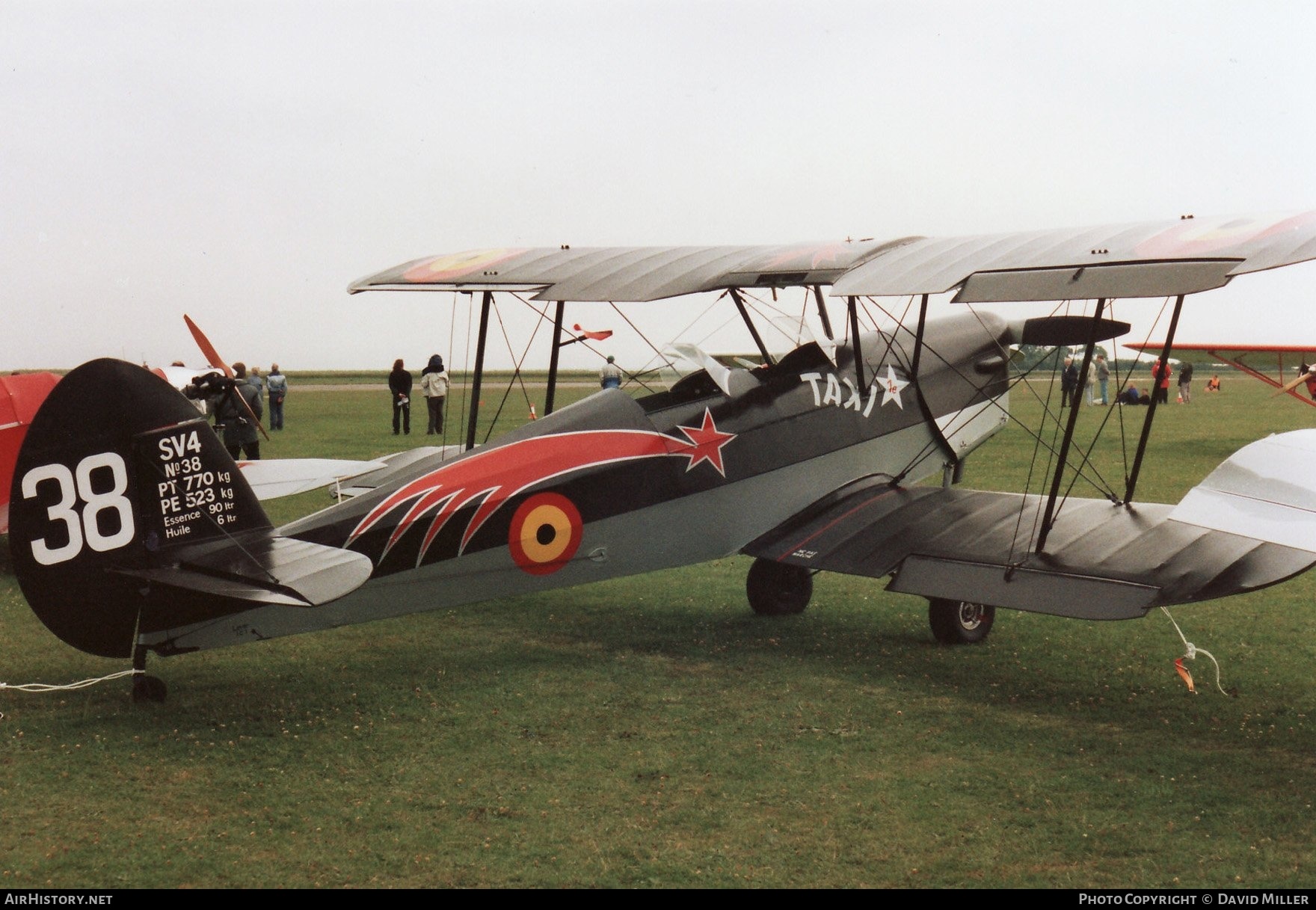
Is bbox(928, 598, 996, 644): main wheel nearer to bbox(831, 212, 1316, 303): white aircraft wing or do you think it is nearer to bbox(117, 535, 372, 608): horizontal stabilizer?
bbox(831, 212, 1316, 303): white aircraft wing

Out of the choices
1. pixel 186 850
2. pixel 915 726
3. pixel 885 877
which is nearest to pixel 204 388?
pixel 186 850

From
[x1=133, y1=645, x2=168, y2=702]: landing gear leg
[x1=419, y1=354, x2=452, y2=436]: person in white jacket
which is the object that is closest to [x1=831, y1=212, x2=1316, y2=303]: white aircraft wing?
[x1=133, y1=645, x2=168, y2=702]: landing gear leg

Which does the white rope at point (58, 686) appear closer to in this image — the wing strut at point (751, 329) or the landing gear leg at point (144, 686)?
the landing gear leg at point (144, 686)

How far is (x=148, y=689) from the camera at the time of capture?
19.0 ft

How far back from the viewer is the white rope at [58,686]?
6055 millimetres

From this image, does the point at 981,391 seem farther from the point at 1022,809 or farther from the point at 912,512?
the point at 1022,809

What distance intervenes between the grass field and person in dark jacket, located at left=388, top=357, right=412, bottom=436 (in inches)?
569

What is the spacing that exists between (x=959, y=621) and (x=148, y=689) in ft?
14.7

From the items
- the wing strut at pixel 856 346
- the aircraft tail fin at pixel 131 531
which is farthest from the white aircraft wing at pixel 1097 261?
the aircraft tail fin at pixel 131 531

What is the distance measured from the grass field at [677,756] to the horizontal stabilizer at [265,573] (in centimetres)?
71

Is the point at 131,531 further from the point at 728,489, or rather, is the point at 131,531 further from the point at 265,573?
the point at 728,489

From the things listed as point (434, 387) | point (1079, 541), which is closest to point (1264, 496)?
point (1079, 541)

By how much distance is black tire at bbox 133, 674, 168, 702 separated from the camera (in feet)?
18.8

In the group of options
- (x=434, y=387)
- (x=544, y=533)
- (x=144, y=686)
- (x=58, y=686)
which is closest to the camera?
(x=144, y=686)
